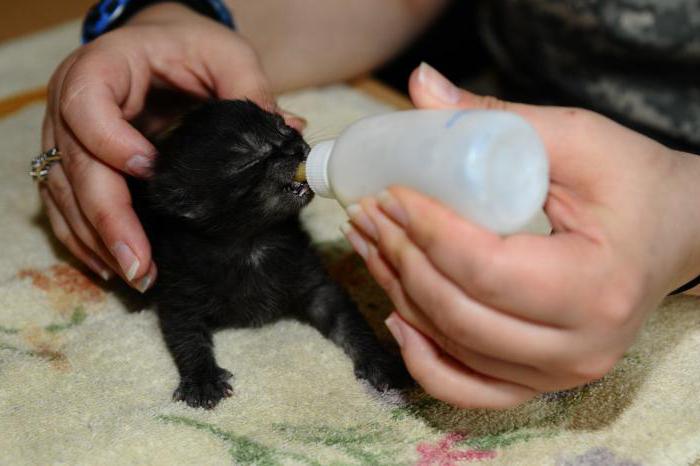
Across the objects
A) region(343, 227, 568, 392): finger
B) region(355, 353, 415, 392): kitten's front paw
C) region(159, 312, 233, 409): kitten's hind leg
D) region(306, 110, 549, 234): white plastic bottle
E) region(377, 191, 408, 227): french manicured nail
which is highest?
region(306, 110, 549, 234): white plastic bottle

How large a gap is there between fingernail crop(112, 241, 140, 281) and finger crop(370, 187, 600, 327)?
0.50 m

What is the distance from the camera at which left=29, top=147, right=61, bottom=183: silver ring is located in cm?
129

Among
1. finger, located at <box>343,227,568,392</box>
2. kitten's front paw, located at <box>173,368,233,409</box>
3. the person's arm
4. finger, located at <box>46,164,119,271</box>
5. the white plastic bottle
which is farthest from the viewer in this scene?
the person's arm

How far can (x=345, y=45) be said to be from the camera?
1.80 metres

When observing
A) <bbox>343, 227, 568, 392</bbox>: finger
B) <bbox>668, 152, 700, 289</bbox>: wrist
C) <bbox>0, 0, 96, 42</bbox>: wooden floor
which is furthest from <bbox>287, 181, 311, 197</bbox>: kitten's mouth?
<bbox>0, 0, 96, 42</bbox>: wooden floor

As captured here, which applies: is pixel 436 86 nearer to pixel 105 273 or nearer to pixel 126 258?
pixel 126 258

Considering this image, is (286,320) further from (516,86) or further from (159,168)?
(516,86)

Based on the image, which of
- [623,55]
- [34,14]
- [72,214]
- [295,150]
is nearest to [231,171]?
[295,150]

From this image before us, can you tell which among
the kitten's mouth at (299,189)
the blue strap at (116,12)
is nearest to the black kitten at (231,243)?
the kitten's mouth at (299,189)

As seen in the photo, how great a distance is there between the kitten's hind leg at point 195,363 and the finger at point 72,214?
0.46 feet

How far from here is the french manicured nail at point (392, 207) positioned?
0.78 m

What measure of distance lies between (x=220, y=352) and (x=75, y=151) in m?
0.39

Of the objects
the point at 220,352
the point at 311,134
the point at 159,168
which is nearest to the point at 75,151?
the point at 159,168

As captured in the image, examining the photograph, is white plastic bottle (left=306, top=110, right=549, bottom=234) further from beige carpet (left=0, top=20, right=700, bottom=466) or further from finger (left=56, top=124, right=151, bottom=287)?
finger (left=56, top=124, right=151, bottom=287)
